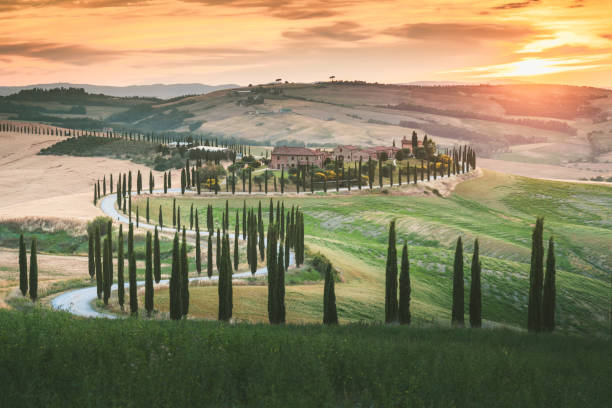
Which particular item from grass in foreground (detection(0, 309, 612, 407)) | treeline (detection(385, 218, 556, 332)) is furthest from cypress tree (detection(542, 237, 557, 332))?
grass in foreground (detection(0, 309, 612, 407))

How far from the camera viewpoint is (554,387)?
2052 cm

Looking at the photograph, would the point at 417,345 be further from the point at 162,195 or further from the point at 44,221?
the point at 162,195

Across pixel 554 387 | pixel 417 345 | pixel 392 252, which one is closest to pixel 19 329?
pixel 417 345

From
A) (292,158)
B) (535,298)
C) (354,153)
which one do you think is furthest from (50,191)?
(535,298)

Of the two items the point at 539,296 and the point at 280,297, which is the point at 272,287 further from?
the point at 539,296

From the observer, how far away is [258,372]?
65.3 ft

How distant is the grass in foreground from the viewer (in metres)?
18.2

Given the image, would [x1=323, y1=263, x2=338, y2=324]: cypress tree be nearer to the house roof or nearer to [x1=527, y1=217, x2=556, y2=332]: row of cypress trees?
[x1=527, y1=217, x2=556, y2=332]: row of cypress trees

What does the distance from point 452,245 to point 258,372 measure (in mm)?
67960

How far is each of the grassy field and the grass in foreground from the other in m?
19.9

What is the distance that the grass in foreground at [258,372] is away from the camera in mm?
18234

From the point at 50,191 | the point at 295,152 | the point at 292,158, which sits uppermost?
the point at 295,152

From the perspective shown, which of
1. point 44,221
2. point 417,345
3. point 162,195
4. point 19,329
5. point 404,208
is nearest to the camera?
point 19,329

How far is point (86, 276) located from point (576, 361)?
2189 inches
